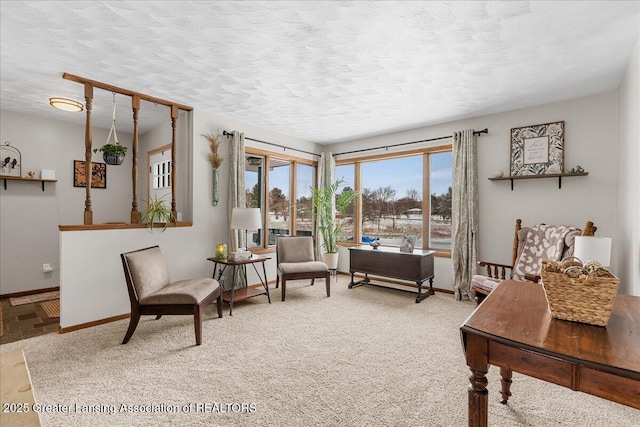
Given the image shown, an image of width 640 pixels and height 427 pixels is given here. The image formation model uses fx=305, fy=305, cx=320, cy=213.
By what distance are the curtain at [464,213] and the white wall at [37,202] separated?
5697mm

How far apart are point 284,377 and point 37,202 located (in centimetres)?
480

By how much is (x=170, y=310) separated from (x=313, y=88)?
8.83 feet

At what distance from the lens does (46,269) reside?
4613mm

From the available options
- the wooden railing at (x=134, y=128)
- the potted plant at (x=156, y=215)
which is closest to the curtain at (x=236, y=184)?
the wooden railing at (x=134, y=128)

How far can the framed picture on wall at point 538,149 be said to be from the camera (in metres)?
3.69

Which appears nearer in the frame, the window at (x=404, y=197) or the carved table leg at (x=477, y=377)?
the carved table leg at (x=477, y=377)

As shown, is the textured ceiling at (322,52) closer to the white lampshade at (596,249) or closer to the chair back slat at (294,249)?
the white lampshade at (596,249)

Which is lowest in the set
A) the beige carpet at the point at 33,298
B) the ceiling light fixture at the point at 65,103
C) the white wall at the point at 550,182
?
the beige carpet at the point at 33,298

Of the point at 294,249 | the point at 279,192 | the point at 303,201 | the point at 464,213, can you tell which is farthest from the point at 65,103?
the point at 464,213

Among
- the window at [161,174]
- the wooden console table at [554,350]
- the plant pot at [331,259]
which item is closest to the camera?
the wooden console table at [554,350]

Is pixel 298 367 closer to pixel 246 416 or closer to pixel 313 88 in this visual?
pixel 246 416

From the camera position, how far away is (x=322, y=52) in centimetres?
262

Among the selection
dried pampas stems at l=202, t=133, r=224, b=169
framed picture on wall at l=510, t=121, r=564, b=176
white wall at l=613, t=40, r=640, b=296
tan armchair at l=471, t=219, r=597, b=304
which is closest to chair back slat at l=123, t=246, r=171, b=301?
dried pampas stems at l=202, t=133, r=224, b=169

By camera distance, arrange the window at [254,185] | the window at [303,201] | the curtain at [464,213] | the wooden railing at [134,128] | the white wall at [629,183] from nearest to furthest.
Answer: the white wall at [629,183] < the wooden railing at [134,128] < the curtain at [464,213] < the window at [254,185] < the window at [303,201]
